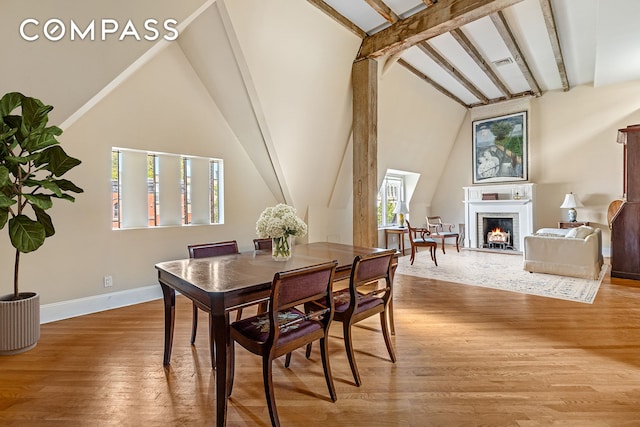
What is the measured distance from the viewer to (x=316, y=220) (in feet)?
17.1

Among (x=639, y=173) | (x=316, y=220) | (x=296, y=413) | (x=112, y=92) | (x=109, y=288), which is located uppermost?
(x=112, y=92)

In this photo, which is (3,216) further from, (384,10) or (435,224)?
(435,224)

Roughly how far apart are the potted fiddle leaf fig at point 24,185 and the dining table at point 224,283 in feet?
3.47

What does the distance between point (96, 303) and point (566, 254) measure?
6.11 meters

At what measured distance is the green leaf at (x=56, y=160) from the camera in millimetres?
2328

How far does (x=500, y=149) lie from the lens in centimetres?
727

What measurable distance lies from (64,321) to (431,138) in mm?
6977

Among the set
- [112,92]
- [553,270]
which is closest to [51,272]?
[112,92]

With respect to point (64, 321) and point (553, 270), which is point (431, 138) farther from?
point (64, 321)

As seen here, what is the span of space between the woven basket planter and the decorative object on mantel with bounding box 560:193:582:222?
8208mm

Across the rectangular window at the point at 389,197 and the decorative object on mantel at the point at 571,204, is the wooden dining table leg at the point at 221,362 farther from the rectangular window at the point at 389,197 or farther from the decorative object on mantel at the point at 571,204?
the decorative object on mantel at the point at 571,204

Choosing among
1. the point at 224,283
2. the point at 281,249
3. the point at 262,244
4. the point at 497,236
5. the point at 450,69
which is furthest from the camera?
the point at 497,236

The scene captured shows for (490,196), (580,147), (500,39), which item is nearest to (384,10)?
(500,39)

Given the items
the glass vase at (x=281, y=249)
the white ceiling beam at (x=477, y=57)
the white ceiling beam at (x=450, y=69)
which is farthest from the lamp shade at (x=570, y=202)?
the glass vase at (x=281, y=249)
